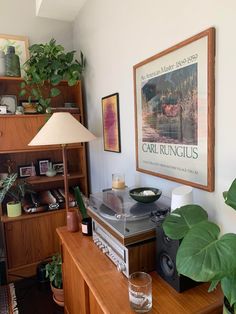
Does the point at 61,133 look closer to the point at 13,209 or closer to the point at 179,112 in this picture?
the point at 179,112

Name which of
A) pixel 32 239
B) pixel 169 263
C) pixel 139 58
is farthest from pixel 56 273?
pixel 139 58

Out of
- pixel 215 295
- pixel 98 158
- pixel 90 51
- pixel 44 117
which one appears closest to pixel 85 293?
pixel 215 295

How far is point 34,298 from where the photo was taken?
2.00 meters

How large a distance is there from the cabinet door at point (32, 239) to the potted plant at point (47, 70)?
102 cm

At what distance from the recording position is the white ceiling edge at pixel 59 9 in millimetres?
2121

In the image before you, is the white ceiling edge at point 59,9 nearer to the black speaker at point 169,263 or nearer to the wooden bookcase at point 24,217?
the wooden bookcase at point 24,217

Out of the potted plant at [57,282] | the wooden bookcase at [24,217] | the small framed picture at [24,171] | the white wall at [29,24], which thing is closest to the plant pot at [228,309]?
the potted plant at [57,282]

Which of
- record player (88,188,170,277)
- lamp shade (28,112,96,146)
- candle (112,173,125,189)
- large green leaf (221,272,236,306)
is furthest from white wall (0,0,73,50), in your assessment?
large green leaf (221,272,236,306)

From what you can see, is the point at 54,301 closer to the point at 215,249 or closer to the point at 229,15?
the point at 215,249

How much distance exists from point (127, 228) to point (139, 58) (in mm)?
1032

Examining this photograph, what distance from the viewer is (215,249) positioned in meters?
0.67

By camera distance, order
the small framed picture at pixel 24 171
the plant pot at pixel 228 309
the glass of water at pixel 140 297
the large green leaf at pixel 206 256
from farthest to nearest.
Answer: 1. the small framed picture at pixel 24 171
2. the glass of water at pixel 140 297
3. the plant pot at pixel 228 309
4. the large green leaf at pixel 206 256

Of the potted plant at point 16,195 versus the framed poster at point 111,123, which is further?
the potted plant at point 16,195

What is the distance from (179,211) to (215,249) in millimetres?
290
